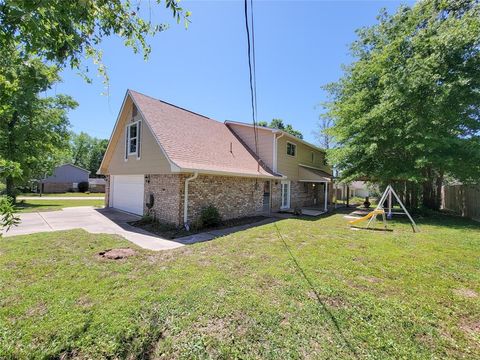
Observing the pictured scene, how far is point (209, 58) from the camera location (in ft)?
26.2

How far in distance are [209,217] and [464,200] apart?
15.3m

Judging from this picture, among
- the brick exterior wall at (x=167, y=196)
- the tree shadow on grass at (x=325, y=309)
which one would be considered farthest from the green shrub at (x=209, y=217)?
the tree shadow on grass at (x=325, y=309)

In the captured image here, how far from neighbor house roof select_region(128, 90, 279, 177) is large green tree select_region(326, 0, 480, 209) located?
6.57 meters

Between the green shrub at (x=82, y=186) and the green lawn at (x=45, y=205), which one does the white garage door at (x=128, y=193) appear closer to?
the green lawn at (x=45, y=205)

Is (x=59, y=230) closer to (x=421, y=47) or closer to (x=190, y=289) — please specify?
(x=190, y=289)

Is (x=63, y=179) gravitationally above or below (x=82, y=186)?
above

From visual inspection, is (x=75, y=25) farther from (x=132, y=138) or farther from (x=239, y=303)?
(x=132, y=138)

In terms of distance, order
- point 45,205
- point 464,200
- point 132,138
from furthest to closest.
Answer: point 45,205
point 464,200
point 132,138

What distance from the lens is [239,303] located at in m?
3.66

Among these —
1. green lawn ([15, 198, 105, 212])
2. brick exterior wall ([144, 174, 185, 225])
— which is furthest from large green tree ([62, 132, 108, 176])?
brick exterior wall ([144, 174, 185, 225])

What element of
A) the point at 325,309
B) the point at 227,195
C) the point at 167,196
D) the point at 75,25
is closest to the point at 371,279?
the point at 325,309

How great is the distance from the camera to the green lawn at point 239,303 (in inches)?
111

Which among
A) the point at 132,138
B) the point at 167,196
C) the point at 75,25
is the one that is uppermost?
the point at 132,138

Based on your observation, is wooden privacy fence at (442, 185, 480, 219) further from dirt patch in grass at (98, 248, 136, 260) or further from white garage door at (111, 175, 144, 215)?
white garage door at (111, 175, 144, 215)
